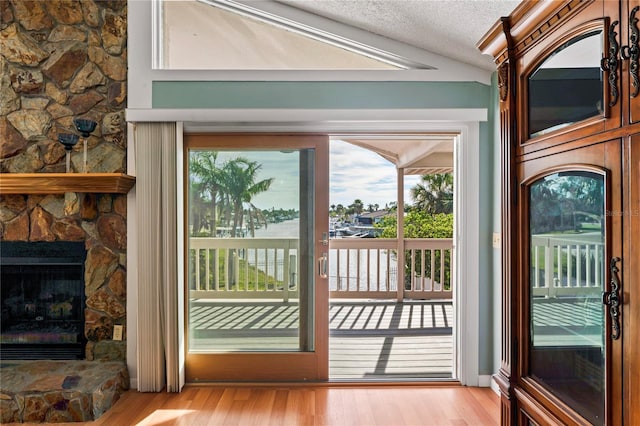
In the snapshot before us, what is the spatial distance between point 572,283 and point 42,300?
11.8 feet

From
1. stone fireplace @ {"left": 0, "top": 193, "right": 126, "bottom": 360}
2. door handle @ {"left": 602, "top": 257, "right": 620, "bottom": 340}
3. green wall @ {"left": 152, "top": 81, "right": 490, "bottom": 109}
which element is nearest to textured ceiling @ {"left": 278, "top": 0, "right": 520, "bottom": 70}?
green wall @ {"left": 152, "top": 81, "right": 490, "bottom": 109}

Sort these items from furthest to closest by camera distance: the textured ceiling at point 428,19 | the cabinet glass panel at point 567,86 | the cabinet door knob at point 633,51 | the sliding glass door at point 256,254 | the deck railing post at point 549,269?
the sliding glass door at point 256,254
the textured ceiling at point 428,19
the deck railing post at point 549,269
the cabinet glass panel at point 567,86
the cabinet door knob at point 633,51

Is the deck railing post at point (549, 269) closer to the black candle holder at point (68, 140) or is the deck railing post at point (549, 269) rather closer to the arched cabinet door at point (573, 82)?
the arched cabinet door at point (573, 82)

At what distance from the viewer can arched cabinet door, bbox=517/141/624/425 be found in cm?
107

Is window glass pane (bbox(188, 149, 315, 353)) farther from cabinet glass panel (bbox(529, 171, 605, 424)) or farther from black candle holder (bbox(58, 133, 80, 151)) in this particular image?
cabinet glass panel (bbox(529, 171, 605, 424))

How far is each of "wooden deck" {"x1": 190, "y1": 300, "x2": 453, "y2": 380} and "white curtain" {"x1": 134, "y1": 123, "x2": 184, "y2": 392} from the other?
0.25 m

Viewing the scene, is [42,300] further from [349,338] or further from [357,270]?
[357,270]

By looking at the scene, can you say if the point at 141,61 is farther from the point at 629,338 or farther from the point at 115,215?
the point at 629,338

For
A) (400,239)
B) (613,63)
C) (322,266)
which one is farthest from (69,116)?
(400,239)

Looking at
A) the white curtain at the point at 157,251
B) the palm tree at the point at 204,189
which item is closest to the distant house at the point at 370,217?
the palm tree at the point at 204,189

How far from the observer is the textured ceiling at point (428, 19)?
2.40m

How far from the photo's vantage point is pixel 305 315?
11.0 feet

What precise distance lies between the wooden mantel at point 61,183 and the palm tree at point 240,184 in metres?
0.77

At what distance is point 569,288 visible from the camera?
50.0 inches
